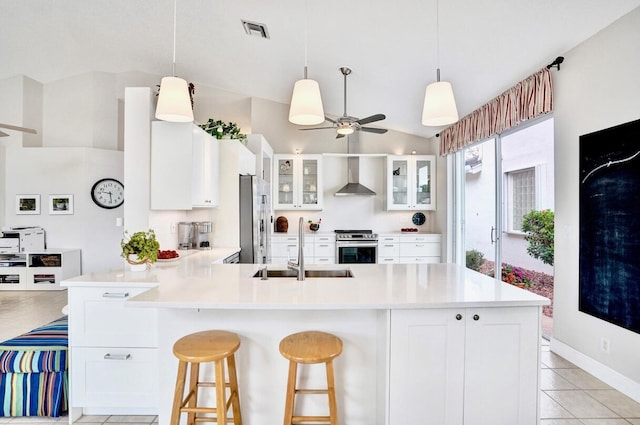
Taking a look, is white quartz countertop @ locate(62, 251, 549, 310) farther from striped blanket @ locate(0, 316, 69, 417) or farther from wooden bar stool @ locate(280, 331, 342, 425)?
striped blanket @ locate(0, 316, 69, 417)

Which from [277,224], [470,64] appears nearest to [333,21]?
[470,64]

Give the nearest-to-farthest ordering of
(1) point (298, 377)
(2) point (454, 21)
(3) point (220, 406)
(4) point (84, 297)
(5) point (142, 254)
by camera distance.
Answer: (3) point (220, 406), (1) point (298, 377), (4) point (84, 297), (5) point (142, 254), (2) point (454, 21)

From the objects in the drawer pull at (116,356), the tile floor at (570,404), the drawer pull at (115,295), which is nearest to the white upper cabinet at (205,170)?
the drawer pull at (115,295)

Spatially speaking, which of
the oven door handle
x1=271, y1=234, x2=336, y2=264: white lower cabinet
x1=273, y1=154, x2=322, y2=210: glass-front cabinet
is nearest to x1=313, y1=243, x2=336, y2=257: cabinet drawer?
x1=271, y1=234, x2=336, y2=264: white lower cabinet

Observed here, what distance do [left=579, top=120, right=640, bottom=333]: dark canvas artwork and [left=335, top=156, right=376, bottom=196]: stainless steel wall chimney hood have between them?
322cm

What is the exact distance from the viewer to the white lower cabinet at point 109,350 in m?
2.10

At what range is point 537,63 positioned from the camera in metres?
3.04

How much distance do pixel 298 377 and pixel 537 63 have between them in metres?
3.32

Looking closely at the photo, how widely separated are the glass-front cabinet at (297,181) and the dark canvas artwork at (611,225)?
3.75m

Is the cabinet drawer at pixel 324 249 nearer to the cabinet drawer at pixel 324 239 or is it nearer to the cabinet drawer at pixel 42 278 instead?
the cabinet drawer at pixel 324 239

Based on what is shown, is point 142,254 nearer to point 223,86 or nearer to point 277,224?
point 277,224

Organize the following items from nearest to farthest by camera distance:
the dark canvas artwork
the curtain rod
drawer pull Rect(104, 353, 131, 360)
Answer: drawer pull Rect(104, 353, 131, 360)
the dark canvas artwork
the curtain rod

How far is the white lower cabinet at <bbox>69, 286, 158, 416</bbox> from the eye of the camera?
2.10 m

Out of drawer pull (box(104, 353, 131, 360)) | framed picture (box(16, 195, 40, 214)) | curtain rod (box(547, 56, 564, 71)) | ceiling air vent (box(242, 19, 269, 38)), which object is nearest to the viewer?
drawer pull (box(104, 353, 131, 360))
